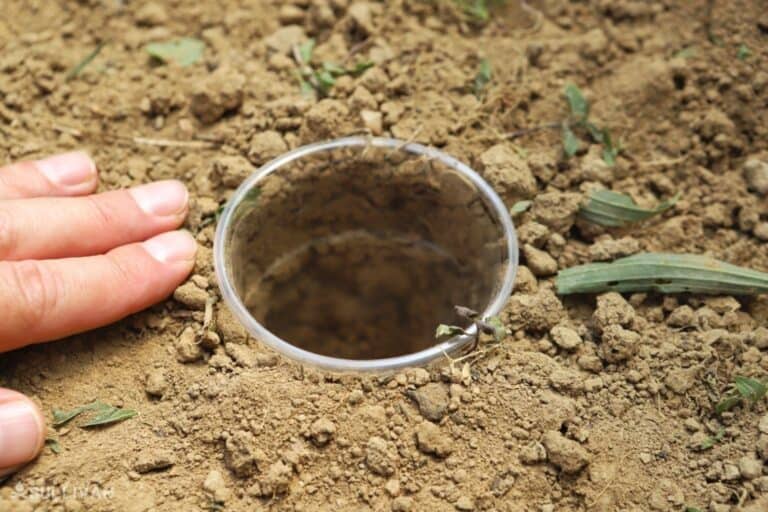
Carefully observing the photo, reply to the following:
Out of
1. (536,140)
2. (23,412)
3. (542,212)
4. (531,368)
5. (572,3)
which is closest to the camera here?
(23,412)

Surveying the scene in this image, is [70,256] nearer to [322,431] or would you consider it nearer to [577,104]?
[322,431]

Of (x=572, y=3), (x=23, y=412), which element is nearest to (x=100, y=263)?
(x=23, y=412)

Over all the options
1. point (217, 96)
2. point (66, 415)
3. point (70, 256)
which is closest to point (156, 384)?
point (66, 415)

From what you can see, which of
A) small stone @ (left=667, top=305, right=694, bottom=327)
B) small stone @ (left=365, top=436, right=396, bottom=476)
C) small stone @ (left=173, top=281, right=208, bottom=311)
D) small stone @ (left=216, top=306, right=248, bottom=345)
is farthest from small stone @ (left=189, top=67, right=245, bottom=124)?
small stone @ (left=667, top=305, right=694, bottom=327)

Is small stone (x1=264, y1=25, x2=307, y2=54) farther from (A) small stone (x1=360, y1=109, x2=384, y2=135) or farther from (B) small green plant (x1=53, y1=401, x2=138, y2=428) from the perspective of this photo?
(B) small green plant (x1=53, y1=401, x2=138, y2=428)

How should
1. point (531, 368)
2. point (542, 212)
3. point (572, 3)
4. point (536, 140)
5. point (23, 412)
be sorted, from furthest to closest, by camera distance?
point (572, 3)
point (536, 140)
point (542, 212)
point (531, 368)
point (23, 412)

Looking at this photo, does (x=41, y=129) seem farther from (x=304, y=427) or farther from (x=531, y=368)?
(x=531, y=368)
